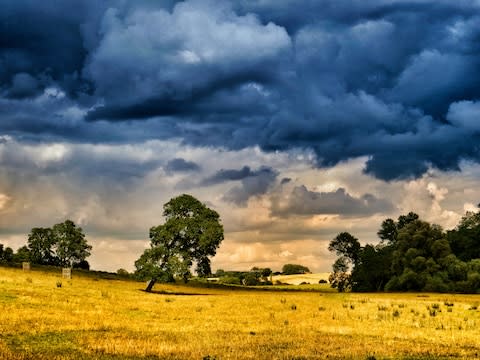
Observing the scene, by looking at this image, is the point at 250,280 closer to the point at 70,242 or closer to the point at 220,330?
the point at 70,242

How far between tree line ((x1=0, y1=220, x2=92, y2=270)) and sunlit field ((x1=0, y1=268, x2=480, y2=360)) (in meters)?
95.5

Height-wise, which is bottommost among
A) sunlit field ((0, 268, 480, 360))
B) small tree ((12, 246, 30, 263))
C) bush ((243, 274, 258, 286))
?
bush ((243, 274, 258, 286))

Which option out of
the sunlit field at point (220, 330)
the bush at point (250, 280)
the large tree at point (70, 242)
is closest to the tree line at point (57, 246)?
the large tree at point (70, 242)

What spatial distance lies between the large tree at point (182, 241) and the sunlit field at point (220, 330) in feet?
80.9

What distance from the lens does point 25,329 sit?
25219 millimetres

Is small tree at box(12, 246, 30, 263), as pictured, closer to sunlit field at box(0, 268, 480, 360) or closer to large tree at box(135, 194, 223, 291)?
large tree at box(135, 194, 223, 291)

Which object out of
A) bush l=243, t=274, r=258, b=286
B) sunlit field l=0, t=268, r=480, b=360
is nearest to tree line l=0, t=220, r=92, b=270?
bush l=243, t=274, r=258, b=286

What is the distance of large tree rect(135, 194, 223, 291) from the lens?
228 ft

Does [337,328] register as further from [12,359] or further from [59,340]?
[12,359]

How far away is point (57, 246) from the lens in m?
140

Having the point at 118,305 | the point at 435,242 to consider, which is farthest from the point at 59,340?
the point at 435,242

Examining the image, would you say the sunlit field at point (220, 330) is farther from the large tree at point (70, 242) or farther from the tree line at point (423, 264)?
the large tree at point (70, 242)

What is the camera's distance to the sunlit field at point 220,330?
803 inches

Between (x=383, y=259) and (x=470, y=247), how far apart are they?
1704 centimetres
